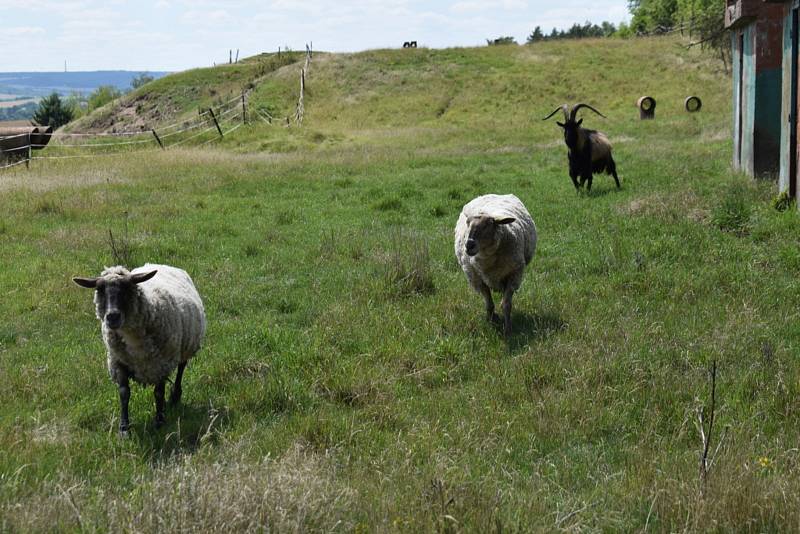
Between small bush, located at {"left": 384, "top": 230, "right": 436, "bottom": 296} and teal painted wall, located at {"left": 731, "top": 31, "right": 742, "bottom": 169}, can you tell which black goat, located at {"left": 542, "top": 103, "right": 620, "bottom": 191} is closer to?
teal painted wall, located at {"left": 731, "top": 31, "right": 742, "bottom": 169}

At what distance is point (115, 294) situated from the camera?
19.8 feet

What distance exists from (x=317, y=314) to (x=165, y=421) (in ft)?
10.2

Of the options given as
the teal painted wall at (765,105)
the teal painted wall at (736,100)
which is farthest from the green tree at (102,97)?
the teal painted wall at (765,105)

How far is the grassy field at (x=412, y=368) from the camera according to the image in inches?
171

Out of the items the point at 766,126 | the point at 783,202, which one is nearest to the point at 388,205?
the point at 783,202

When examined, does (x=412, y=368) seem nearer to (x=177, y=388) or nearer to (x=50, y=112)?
(x=177, y=388)

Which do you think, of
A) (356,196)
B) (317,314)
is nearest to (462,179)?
(356,196)

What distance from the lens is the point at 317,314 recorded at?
365 inches

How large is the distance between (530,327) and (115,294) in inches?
173

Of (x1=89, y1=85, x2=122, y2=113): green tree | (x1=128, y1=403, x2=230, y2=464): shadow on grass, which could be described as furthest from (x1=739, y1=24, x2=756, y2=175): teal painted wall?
(x1=89, y1=85, x2=122, y2=113): green tree

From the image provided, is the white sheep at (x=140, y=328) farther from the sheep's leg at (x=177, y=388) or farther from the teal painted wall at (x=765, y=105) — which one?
the teal painted wall at (x=765, y=105)

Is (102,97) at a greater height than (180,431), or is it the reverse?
(102,97)

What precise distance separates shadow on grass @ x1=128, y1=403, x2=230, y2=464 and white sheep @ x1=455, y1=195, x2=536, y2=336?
3167 mm

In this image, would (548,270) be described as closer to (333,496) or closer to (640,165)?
(333,496)
